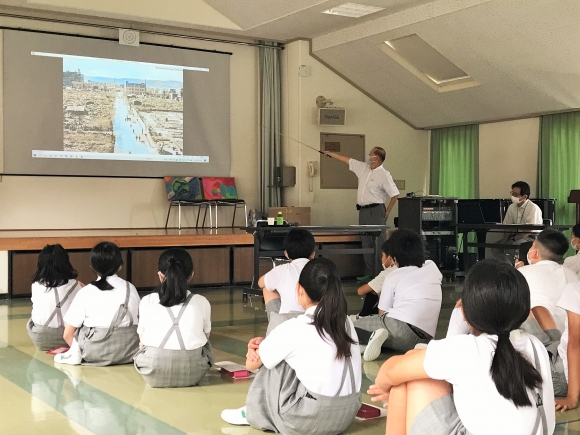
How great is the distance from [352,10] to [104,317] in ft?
20.0

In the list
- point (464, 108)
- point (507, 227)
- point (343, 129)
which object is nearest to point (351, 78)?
point (343, 129)

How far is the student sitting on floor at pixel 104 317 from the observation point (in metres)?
4.27

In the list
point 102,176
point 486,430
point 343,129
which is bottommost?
point 486,430

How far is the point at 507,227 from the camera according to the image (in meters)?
8.79

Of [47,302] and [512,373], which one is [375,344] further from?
[512,373]

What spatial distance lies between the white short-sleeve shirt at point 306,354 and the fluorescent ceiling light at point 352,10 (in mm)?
6750

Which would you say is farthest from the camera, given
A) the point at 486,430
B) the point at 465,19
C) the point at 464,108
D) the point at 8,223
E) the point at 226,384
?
the point at 464,108

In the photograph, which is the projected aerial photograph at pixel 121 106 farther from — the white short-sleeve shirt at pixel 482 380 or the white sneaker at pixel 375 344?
the white short-sleeve shirt at pixel 482 380

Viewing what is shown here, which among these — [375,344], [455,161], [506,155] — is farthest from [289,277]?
[455,161]

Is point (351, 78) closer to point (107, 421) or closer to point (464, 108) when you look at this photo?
point (464, 108)

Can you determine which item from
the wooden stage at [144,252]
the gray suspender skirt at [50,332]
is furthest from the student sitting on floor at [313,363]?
the wooden stage at [144,252]

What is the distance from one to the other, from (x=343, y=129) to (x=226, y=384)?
7487 millimetres

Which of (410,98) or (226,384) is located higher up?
(410,98)

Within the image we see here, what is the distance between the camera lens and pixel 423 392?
86.7 inches
